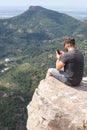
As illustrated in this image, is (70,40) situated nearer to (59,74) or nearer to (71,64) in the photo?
(71,64)

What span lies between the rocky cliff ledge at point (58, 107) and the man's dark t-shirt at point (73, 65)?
40cm

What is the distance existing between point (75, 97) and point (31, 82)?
568ft

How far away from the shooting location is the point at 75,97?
51.7 feet

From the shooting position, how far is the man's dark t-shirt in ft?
57.0

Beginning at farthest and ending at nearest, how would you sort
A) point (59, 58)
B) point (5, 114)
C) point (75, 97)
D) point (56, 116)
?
point (5, 114) < point (59, 58) < point (75, 97) < point (56, 116)

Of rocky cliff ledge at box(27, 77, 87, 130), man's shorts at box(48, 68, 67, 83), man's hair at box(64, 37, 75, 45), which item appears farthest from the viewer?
man's shorts at box(48, 68, 67, 83)

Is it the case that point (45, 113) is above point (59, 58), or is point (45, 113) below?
below

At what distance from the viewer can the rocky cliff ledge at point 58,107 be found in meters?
14.1

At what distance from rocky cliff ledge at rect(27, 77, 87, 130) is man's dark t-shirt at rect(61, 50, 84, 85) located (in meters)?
0.40

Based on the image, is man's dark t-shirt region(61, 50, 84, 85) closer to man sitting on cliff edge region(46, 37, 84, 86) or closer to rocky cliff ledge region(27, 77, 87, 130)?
man sitting on cliff edge region(46, 37, 84, 86)

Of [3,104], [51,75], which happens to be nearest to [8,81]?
[3,104]

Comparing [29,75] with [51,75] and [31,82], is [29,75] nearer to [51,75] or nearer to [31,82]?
[31,82]

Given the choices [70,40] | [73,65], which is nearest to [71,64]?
[73,65]

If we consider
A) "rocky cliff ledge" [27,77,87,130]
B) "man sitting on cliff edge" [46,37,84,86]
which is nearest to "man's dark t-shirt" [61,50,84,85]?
"man sitting on cliff edge" [46,37,84,86]
